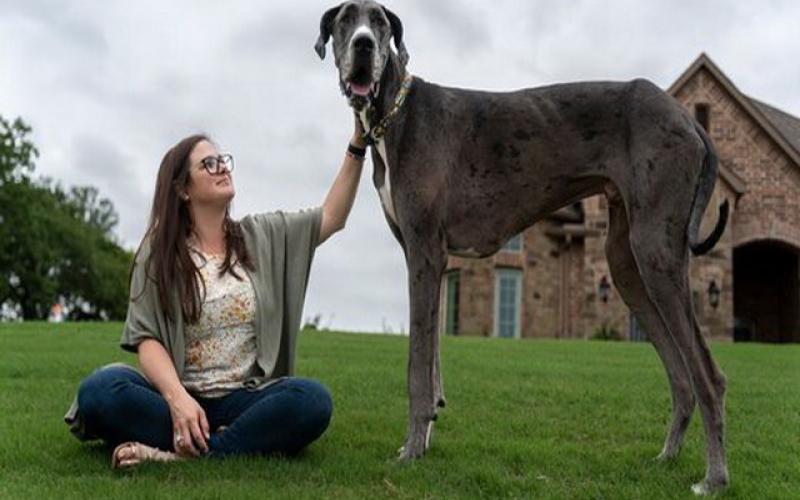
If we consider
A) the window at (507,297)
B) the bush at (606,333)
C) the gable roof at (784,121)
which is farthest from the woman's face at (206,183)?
the gable roof at (784,121)

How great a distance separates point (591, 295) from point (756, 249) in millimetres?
7131

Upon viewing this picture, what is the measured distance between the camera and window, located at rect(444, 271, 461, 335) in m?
26.5

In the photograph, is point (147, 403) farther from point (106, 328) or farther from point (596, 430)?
point (106, 328)

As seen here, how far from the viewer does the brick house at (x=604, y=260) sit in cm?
2377

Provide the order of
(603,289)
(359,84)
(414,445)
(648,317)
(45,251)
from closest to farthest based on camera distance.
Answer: (359,84)
(414,445)
(648,317)
(603,289)
(45,251)

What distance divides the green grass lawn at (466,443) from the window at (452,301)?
1616 cm

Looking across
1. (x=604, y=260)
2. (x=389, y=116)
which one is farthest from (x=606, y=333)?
(x=389, y=116)

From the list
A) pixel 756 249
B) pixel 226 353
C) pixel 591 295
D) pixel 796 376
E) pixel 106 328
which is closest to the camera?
pixel 226 353

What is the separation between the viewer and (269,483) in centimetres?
419

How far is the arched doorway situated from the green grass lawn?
19.1 m

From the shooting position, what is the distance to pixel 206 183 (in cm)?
488

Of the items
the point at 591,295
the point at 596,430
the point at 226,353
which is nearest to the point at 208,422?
the point at 226,353

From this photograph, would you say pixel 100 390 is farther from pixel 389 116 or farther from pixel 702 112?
pixel 702 112

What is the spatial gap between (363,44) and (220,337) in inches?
67.6
